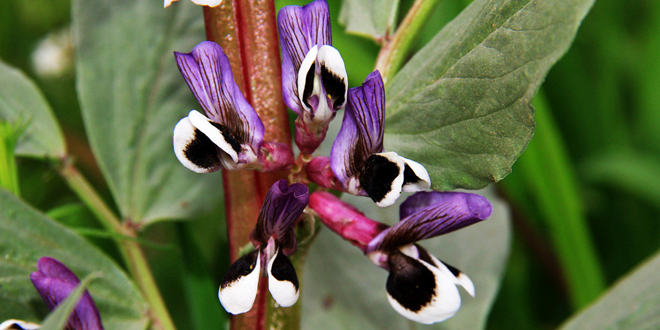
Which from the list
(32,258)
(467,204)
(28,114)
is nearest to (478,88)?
(467,204)

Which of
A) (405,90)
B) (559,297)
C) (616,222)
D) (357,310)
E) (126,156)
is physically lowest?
(559,297)

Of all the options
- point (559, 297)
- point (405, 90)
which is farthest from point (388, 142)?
point (559, 297)

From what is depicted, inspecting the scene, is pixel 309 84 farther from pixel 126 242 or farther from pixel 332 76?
pixel 126 242

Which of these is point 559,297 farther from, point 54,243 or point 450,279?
point 54,243

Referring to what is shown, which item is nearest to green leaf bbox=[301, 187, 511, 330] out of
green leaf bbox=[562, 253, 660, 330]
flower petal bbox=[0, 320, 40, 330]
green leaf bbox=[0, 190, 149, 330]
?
green leaf bbox=[562, 253, 660, 330]

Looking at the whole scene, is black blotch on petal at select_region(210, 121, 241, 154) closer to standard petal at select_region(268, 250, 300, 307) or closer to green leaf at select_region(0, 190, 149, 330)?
standard petal at select_region(268, 250, 300, 307)

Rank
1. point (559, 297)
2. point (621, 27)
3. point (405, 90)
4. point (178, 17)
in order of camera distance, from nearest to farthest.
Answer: point (405, 90), point (178, 17), point (559, 297), point (621, 27)
